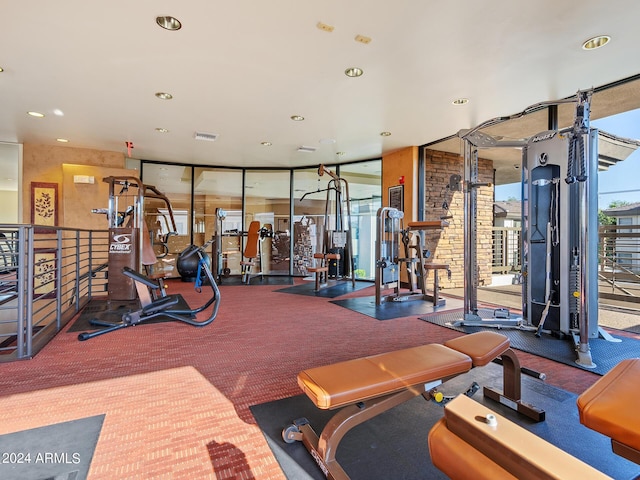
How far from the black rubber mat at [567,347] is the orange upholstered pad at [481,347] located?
129 centimetres

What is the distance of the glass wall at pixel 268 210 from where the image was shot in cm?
819

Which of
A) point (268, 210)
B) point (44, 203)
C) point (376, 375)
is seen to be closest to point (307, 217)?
point (268, 210)

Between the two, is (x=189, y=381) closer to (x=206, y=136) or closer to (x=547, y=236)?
(x=547, y=236)

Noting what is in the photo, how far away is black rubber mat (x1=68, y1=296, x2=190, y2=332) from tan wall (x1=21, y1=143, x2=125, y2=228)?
2172 mm

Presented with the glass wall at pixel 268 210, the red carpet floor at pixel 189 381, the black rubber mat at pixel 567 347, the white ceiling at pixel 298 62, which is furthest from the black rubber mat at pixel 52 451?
the glass wall at pixel 268 210

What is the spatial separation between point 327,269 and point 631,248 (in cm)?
494

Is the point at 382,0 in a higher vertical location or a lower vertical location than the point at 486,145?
higher

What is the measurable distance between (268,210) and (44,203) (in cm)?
473

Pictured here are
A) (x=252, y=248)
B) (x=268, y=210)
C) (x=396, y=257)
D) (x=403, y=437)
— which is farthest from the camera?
(x=268, y=210)

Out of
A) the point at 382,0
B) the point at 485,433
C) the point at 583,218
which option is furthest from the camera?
the point at 583,218

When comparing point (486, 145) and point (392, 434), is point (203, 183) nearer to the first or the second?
point (486, 145)

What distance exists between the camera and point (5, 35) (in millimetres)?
2984

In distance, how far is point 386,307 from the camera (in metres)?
5.04

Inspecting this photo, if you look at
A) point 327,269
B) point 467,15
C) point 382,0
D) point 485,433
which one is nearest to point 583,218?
point 467,15
